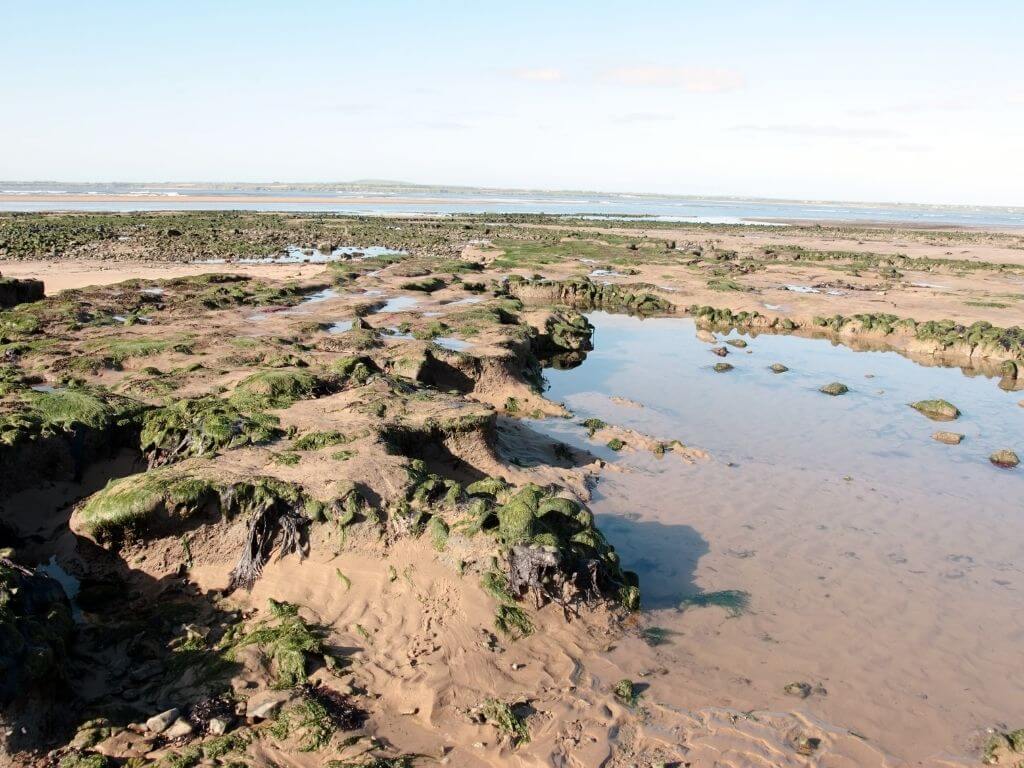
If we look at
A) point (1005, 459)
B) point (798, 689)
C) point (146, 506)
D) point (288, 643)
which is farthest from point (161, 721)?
point (1005, 459)

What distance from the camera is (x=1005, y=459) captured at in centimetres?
1416

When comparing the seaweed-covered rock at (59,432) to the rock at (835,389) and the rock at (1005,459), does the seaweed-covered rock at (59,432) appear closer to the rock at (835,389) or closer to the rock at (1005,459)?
the rock at (1005,459)

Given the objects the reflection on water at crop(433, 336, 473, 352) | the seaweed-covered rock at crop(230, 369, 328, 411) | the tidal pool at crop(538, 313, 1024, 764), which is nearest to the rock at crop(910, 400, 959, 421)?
the tidal pool at crop(538, 313, 1024, 764)

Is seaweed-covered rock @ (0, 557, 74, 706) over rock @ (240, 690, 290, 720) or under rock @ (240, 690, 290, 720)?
over

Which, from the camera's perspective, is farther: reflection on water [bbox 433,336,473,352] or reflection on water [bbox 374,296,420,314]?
Answer: reflection on water [bbox 374,296,420,314]

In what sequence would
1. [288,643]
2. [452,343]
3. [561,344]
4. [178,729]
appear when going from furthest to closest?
[561,344] < [452,343] < [288,643] < [178,729]

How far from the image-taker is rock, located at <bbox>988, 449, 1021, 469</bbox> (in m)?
14.1

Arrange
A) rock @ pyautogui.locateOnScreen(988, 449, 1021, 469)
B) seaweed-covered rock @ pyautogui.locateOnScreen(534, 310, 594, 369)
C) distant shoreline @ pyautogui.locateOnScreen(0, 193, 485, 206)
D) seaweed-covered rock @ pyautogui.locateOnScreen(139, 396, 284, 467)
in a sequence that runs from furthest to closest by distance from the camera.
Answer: distant shoreline @ pyautogui.locateOnScreen(0, 193, 485, 206), seaweed-covered rock @ pyautogui.locateOnScreen(534, 310, 594, 369), rock @ pyautogui.locateOnScreen(988, 449, 1021, 469), seaweed-covered rock @ pyautogui.locateOnScreen(139, 396, 284, 467)

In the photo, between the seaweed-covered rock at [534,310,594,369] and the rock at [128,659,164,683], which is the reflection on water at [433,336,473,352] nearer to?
the seaweed-covered rock at [534,310,594,369]

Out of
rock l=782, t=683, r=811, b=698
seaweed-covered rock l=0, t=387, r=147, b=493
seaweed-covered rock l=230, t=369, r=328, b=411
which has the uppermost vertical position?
seaweed-covered rock l=230, t=369, r=328, b=411

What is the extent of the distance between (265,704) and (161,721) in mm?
890

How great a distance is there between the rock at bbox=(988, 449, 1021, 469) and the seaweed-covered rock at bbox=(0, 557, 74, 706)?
1599 centimetres

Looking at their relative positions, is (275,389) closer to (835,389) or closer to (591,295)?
(835,389)

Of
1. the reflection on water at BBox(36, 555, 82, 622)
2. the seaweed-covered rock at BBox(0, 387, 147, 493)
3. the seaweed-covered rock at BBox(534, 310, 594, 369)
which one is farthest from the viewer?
the seaweed-covered rock at BBox(534, 310, 594, 369)
